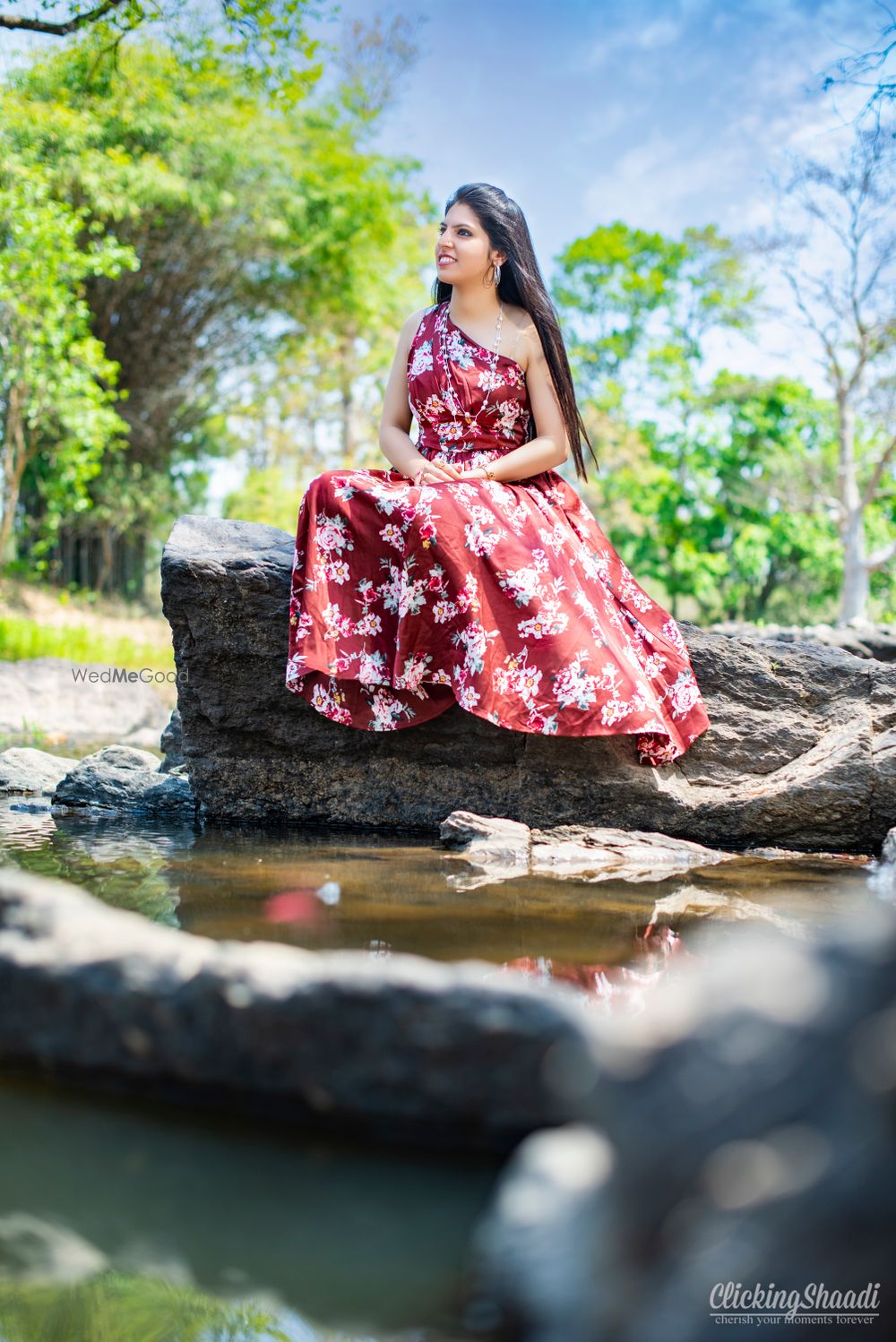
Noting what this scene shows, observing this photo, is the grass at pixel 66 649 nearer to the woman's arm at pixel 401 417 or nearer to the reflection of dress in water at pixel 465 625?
the woman's arm at pixel 401 417

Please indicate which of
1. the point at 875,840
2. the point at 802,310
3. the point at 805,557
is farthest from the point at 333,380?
the point at 875,840

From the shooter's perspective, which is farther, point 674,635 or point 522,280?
point 522,280

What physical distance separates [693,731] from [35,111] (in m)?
12.5

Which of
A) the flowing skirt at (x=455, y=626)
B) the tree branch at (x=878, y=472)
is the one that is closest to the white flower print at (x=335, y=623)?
the flowing skirt at (x=455, y=626)

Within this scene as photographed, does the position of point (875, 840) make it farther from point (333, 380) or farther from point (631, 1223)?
point (333, 380)

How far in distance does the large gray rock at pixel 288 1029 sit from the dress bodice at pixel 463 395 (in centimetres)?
296

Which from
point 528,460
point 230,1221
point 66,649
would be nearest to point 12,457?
point 66,649

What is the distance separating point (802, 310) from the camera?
19.5 m

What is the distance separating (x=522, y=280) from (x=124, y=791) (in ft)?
8.33

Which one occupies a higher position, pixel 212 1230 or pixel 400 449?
pixel 400 449

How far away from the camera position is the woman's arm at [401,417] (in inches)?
153

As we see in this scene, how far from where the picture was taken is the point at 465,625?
3.31m

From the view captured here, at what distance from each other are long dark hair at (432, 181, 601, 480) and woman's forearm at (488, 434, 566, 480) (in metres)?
0.14

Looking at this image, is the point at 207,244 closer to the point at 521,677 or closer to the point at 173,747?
the point at 173,747
